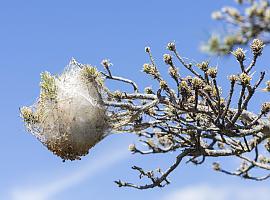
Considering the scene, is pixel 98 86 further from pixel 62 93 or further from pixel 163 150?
pixel 163 150

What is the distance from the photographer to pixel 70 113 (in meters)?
6.18

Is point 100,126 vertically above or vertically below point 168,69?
below

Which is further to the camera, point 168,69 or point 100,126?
point 168,69

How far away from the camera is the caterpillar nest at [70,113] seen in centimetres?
621

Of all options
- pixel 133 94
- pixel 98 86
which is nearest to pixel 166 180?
pixel 133 94

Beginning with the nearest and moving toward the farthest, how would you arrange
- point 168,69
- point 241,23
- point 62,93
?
1. point 241,23
2. point 62,93
3. point 168,69

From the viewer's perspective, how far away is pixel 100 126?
21.1 ft

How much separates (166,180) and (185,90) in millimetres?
1800

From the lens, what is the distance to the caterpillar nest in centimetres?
621

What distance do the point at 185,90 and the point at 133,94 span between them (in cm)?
86

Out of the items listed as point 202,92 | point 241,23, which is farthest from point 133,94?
point 241,23

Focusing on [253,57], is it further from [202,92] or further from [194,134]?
[194,134]

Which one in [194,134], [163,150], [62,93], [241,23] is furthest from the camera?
[163,150]

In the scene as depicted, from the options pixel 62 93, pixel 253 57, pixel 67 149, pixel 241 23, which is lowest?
pixel 241 23
